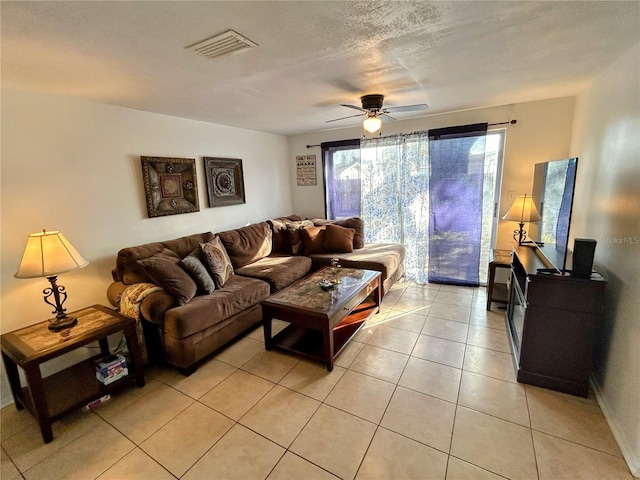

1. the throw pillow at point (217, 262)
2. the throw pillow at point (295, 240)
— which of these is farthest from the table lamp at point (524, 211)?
the throw pillow at point (217, 262)

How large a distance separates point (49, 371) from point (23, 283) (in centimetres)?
76

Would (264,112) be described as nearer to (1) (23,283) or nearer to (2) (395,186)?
(2) (395,186)

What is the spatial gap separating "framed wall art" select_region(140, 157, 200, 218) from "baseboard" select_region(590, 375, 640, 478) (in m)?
3.88

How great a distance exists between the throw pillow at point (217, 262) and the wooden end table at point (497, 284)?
2787mm

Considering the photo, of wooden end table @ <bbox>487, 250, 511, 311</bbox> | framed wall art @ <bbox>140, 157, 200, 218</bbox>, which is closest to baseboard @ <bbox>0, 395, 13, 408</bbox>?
framed wall art @ <bbox>140, 157, 200, 218</bbox>

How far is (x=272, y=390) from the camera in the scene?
2.11 meters

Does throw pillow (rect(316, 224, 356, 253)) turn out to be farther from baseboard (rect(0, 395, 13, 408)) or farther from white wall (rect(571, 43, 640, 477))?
baseboard (rect(0, 395, 13, 408))

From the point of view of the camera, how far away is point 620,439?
158cm

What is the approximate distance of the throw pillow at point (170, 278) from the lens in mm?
2410

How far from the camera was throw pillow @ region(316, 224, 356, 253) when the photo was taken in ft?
12.9

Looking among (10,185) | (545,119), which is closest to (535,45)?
(545,119)

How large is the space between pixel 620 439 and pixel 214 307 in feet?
8.96

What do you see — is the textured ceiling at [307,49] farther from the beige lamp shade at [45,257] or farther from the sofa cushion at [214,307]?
the sofa cushion at [214,307]

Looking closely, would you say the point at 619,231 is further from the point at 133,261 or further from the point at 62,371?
the point at 62,371
